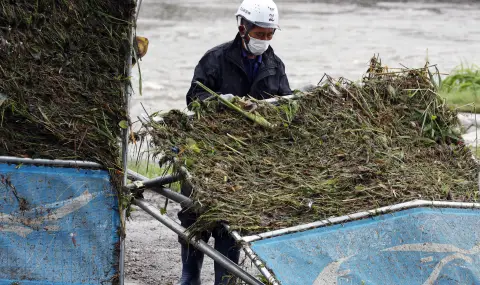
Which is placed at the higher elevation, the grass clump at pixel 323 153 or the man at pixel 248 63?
the man at pixel 248 63

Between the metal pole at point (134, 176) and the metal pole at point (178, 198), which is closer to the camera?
the metal pole at point (178, 198)

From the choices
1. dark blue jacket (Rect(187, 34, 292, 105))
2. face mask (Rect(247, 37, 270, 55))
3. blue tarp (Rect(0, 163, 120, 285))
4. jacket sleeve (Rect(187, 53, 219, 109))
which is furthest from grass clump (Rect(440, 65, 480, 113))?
blue tarp (Rect(0, 163, 120, 285))

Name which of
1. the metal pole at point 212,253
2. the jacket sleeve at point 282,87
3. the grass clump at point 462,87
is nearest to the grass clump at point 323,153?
the metal pole at point 212,253

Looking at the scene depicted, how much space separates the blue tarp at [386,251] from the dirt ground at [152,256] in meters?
1.55

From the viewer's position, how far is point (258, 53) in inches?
204

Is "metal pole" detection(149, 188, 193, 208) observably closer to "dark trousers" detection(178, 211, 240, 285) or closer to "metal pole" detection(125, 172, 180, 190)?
"metal pole" detection(125, 172, 180, 190)

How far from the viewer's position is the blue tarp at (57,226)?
4.14m

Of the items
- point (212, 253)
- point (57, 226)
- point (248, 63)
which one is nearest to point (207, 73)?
point (248, 63)

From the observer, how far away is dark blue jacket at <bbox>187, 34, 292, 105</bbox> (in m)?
5.16

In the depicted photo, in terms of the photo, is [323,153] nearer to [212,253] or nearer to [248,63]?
[212,253]

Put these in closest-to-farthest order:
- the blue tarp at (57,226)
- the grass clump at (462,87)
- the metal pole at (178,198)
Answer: the metal pole at (178,198) → the blue tarp at (57,226) → the grass clump at (462,87)

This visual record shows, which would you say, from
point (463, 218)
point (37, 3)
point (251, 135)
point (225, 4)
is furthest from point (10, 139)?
point (225, 4)

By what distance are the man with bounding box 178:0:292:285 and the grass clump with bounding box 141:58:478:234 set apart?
1.29 ft

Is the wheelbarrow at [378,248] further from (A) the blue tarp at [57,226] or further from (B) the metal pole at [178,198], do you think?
(A) the blue tarp at [57,226]
